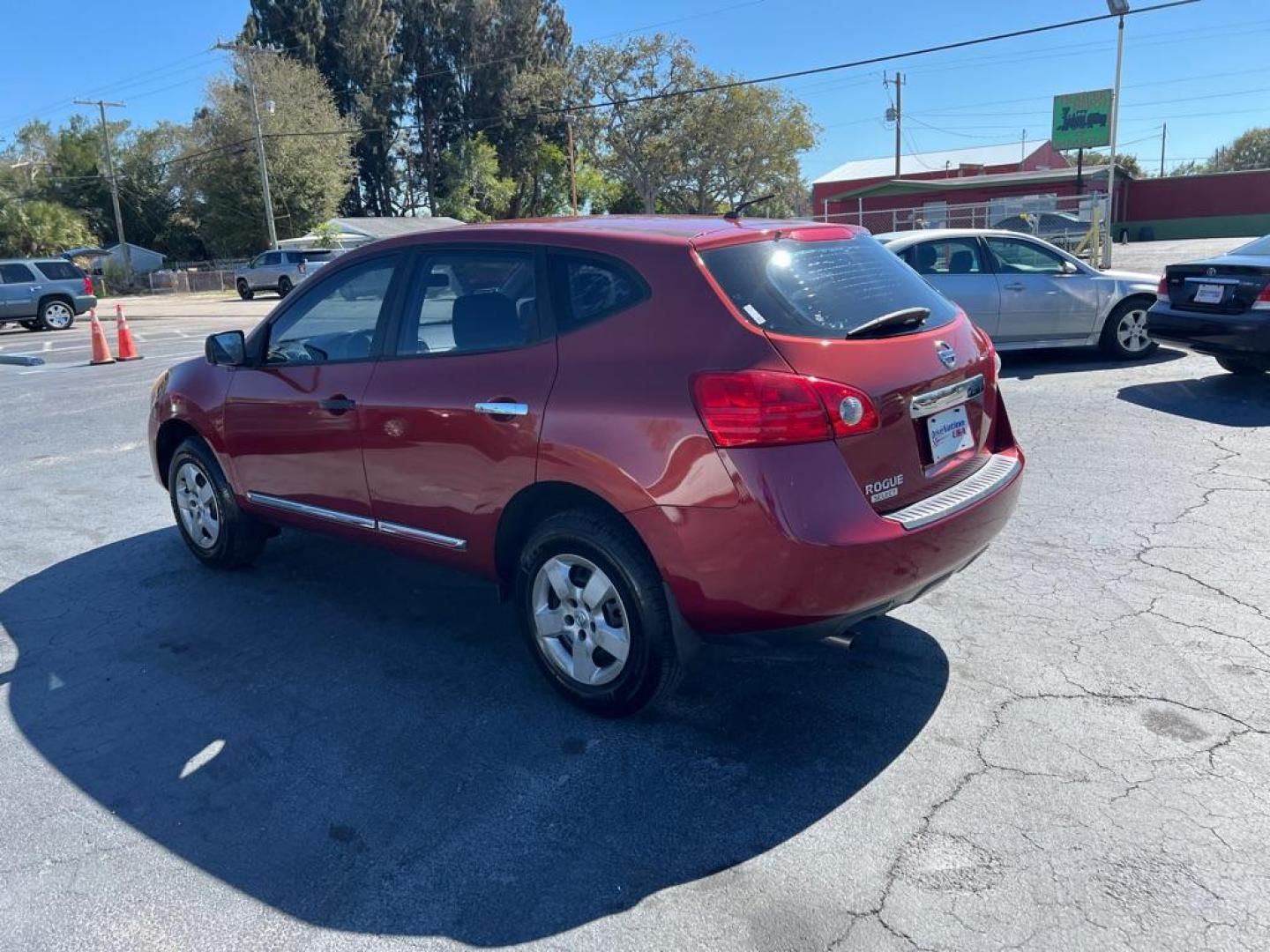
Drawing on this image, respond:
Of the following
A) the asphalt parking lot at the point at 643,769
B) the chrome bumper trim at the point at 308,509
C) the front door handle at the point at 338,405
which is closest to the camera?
the asphalt parking lot at the point at 643,769

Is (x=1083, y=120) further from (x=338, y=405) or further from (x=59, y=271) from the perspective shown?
(x=338, y=405)

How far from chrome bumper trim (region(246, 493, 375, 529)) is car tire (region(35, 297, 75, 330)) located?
22489mm

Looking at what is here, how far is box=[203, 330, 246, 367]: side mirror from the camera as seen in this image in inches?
191

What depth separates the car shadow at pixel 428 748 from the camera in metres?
2.79

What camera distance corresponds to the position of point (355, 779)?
10.8 feet

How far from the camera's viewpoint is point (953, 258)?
10.3 meters

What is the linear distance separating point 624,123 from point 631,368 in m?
59.7

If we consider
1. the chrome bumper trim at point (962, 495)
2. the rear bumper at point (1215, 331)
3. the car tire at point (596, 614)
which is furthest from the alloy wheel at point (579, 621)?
the rear bumper at point (1215, 331)

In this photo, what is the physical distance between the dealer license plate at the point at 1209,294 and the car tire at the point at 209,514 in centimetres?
814

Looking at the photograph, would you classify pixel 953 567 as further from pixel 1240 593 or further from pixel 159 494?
pixel 159 494

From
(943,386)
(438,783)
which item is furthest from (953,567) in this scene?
(438,783)

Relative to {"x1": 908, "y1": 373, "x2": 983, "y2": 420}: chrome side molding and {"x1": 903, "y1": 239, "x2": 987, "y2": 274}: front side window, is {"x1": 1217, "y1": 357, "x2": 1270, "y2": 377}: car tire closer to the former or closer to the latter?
{"x1": 903, "y1": 239, "x2": 987, "y2": 274}: front side window

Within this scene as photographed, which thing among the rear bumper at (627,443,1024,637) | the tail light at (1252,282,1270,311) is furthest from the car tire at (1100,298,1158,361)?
the rear bumper at (627,443,1024,637)

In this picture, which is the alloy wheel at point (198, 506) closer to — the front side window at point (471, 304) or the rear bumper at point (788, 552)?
the front side window at point (471, 304)
